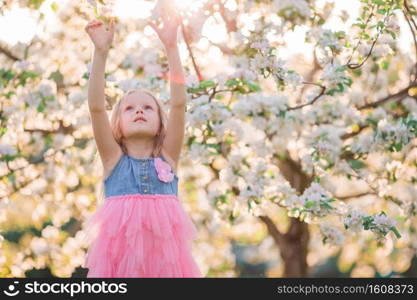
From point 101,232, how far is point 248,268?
56.4 ft

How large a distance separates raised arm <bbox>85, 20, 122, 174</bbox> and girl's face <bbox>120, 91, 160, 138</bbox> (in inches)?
4.4

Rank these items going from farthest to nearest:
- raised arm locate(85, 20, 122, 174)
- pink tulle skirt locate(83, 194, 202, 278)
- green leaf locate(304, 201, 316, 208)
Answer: green leaf locate(304, 201, 316, 208)
raised arm locate(85, 20, 122, 174)
pink tulle skirt locate(83, 194, 202, 278)

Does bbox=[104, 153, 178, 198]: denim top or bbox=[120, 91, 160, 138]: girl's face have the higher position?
bbox=[120, 91, 160, 138]: girl's face

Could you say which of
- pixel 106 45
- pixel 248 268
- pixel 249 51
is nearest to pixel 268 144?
pixel 249 51

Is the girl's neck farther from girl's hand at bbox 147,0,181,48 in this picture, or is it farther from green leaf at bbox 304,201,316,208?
green leaf at bbox 304,201,316,208

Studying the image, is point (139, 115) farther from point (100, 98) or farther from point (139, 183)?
point (139, 183)

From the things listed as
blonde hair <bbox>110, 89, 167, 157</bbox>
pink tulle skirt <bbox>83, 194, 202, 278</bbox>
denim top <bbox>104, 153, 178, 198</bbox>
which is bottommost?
pink tulle skirt <bbox>83, 194, 202, 278</bbox>

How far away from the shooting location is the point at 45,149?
9117mm

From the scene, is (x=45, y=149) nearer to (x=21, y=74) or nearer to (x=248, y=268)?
(x=21, y=74)

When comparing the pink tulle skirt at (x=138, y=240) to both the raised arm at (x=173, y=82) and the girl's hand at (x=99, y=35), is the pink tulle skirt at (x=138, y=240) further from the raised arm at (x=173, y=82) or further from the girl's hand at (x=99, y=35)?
the girl's hand at (x=99, y=35)

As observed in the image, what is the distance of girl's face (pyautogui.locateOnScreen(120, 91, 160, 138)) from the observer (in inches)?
157

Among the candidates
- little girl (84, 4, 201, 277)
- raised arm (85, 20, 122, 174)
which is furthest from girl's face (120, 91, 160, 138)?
raised arm (85, 20, 122, 174)

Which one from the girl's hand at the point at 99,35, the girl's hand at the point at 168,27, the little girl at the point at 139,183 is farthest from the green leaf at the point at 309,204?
the girl's hand at the point at 99,35

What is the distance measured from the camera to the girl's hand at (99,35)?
391 cm
